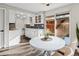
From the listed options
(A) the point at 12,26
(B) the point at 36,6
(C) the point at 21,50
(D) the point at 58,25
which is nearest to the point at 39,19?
(B) the point at 36,6

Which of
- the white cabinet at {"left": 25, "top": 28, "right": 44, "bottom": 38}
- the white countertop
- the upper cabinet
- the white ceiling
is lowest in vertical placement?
the white countertop

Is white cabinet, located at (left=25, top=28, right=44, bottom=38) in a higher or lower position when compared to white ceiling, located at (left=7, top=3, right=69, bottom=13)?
lower

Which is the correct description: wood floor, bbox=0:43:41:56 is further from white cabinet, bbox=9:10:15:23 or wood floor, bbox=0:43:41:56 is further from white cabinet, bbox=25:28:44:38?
white cabinet, bbox=9:10:15:23

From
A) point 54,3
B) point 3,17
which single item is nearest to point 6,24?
point 3,17

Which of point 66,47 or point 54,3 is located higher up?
point 54,3

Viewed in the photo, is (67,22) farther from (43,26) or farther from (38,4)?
(38,4)

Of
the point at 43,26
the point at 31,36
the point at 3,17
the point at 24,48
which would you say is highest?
the point at 3,17

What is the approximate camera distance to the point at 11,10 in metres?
2.27

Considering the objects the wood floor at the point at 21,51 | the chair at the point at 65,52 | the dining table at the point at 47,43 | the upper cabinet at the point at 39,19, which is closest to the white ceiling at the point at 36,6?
the upper cabinet at the point at 39,19

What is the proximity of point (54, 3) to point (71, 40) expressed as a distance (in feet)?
2.10

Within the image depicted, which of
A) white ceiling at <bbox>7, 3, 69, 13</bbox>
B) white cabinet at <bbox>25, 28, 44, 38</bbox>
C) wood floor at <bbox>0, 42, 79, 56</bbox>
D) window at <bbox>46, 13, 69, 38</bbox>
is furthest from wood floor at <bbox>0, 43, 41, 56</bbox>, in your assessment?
white ceiling at <bbox>7, 3, 69, 13</bbox>

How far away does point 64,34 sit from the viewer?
7.64 ft

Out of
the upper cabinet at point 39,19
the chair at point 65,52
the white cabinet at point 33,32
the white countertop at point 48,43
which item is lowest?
the chair at point 65,52

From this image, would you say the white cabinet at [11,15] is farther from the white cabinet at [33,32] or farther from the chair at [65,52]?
the chair at [65,52]
